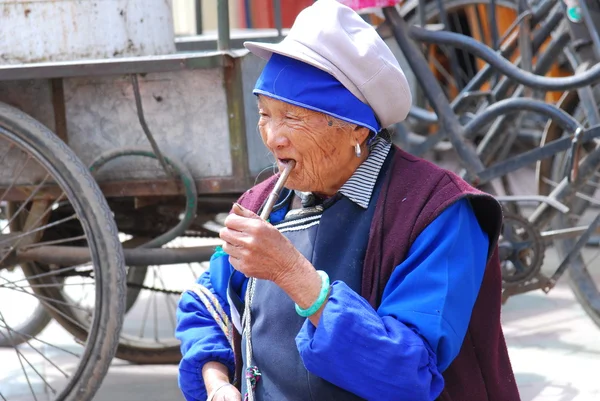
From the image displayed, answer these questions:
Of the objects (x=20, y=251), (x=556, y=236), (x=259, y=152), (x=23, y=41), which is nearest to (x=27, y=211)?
(x=20, y=251)

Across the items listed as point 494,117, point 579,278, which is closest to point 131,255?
point 494,117

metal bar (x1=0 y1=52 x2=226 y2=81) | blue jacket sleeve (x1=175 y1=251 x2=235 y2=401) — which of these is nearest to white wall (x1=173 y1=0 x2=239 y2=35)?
metal bar (x1=0 y1=52 x2=226 y2=81)

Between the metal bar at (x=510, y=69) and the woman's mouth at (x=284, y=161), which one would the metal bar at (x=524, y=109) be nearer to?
the metal bar at (x=510, y=69)

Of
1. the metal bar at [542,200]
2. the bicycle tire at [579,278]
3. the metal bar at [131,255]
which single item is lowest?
the bicycle tire at [579,278]

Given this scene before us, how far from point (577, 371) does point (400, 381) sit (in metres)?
2.20

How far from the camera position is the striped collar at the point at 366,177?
1927 millimetres

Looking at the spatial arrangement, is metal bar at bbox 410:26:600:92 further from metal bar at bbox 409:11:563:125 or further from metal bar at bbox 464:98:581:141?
metal bar at bbox 409:11:563:125

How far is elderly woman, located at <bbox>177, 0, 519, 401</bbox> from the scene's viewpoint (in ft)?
5.70

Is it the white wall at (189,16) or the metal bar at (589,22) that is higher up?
the metal bar at (589,22)

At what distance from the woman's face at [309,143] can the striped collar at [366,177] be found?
0.08ft

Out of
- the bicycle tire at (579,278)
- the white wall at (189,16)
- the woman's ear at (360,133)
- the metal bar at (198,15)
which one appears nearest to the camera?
the woman's ear at (360,133)

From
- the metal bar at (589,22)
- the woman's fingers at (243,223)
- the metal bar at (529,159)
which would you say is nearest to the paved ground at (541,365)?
the metal bar at (529,159)

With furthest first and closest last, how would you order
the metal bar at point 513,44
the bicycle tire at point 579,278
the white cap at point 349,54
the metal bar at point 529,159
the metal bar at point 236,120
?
the metal bar at point 513,44 < the bicycle tire at point 579,278 < the metal bar at point 529,159 < the metal bar at point 236,120 < the white cap at point 349,54

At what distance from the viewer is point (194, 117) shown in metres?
3.09
